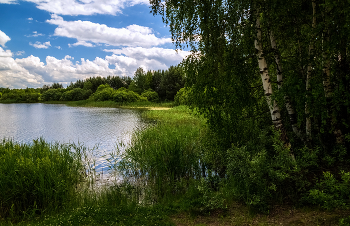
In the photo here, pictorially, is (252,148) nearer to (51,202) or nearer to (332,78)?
(332,78)

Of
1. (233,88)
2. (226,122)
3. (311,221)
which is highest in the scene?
(233,88)

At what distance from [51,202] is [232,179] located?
5.32 meters

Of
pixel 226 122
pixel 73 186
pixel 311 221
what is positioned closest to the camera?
pixel 311 221

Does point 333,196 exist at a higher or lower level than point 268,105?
lower

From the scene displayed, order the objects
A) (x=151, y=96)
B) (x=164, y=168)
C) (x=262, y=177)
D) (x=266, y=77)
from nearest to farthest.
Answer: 1. (x=262, y=177)
2. (x=266, y=77)
3. (x=164, y=168)
4. (x=151, y=96)

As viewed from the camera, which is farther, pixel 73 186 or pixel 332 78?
pixel 73 186

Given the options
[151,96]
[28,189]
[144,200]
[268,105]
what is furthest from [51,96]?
[268,105]

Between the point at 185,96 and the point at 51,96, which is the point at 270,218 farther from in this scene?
the point at 51,96

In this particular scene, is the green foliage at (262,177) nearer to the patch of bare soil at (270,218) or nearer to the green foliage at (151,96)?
the patch of bare soil at (270,218)

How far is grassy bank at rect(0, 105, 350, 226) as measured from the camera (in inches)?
202

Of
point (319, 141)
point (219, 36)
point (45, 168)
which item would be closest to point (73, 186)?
point (45, 168)

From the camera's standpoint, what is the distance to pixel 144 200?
7.13m

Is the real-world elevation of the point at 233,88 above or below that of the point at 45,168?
above

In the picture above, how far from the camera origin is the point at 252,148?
6859mm
